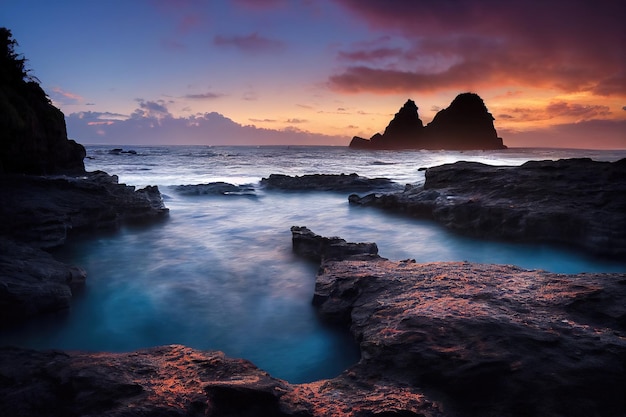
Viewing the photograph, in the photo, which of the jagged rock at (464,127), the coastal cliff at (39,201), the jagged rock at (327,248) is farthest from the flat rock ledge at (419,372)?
the jagged rock at (464,127)

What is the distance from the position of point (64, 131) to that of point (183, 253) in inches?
305

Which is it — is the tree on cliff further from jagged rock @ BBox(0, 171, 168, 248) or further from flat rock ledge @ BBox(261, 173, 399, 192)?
flat rock ledge @ BBox(261, 173, 399, 192)

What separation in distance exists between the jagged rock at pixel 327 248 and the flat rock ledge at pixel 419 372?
9.35ft

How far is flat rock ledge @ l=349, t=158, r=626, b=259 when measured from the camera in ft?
27.7

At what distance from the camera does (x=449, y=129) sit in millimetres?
146625

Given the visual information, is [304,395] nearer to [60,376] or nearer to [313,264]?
[60,376]

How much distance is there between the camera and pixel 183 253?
9.34 meters

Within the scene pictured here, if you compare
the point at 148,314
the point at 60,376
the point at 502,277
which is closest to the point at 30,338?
the point at 148,314

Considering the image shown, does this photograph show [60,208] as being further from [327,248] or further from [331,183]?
[331,183]

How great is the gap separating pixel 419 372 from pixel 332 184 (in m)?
16.7

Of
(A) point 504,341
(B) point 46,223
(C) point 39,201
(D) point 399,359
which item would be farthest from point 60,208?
(A) point 504,341

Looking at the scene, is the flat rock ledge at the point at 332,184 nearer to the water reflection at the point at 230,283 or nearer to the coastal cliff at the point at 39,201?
the water reflection at the point at 230,283

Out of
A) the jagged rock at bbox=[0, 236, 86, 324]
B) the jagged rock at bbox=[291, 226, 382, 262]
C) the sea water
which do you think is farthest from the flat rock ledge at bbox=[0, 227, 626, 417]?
the jagged rock at bbox=[291, 226, 382, 262]

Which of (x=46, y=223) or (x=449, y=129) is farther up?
(x=449, y=129)
